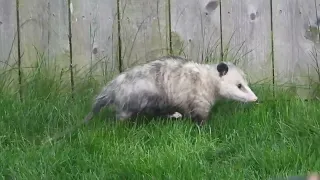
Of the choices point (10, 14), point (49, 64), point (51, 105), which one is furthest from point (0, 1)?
point (51, 105)

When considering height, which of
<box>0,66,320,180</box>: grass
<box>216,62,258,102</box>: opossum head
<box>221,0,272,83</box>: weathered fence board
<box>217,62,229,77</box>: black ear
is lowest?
<box>0,66,320,180</box>: grass

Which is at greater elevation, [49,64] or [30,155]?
[49,64]

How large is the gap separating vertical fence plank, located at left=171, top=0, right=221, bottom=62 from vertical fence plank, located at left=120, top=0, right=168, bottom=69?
68 millimetres

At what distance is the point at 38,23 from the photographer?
361 centimetres

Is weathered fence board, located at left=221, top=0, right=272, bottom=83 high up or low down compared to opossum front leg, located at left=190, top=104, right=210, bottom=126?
up

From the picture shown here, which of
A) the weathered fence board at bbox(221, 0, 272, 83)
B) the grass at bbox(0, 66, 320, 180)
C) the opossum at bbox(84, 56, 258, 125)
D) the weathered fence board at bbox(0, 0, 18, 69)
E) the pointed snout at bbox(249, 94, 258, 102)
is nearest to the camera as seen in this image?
the grass at bbox(0, 66, 320, 180)

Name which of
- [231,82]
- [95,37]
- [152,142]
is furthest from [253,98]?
[95,37]

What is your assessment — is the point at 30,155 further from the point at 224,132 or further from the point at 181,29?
the point at 181,29

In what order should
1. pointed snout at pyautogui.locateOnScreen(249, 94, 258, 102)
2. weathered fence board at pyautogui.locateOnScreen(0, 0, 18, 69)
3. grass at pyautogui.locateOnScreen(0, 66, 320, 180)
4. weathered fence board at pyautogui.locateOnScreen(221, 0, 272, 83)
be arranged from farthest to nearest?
weathered fence board at pyautogui.locateOnScreen(221, 0, 272, 83) → weathered fence board at pyautogui.locateOnScreen(0, 0, 18, 69) → pointed snout at pyautogui.locateOnScreen(249, 94, 258, 102) → grass at pyautogui.locateOnScreen(0, 66, 320, 180)

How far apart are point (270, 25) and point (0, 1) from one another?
1531 mm

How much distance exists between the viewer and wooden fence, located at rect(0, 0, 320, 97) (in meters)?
3.61

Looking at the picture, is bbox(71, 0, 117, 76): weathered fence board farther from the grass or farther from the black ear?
the black ear

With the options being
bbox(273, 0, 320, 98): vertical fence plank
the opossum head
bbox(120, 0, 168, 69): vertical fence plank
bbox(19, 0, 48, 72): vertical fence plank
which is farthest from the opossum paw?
bbox(19, 0, 48, 72): vertical fence plank

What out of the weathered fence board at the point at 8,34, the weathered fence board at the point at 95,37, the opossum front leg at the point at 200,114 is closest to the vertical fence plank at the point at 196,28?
the weathered fence board at the point at 95,37
